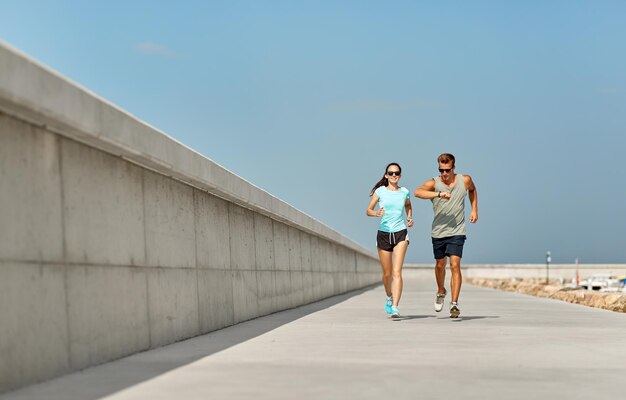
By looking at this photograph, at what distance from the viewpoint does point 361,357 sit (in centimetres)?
779

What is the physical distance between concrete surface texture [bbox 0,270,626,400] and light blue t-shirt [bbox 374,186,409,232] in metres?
1.70

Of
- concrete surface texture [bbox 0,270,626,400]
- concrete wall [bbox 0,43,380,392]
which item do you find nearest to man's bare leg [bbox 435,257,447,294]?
concrete surface texture [bbox 0,270,626,400]

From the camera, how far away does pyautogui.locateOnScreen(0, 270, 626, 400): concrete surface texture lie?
5773mm

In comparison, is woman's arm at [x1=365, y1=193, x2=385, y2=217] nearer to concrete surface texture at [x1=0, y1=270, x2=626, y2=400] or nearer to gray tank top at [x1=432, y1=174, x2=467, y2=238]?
gray tank top at [x1=432, y1=174, x2=467, y2=238]

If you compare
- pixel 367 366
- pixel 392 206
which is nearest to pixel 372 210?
→ pixel 392 206

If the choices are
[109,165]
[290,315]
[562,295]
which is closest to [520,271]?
[562,295]

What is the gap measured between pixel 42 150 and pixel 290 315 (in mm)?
A: 8777

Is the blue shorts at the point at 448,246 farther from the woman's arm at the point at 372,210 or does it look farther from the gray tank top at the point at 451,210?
the woman's arm at the point at 372,210

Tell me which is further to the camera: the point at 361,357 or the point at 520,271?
the point at 520,271

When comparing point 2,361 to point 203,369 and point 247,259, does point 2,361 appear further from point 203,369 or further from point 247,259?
point 247,259

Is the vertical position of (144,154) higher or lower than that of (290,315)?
higher

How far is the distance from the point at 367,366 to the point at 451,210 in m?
5.96

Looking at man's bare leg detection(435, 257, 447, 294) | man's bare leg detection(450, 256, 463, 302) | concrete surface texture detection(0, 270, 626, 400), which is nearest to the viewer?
concrete surface texture detection(0, 270, 626, 400)

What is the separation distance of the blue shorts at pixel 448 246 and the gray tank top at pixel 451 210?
60 mm
